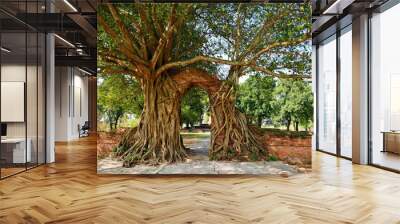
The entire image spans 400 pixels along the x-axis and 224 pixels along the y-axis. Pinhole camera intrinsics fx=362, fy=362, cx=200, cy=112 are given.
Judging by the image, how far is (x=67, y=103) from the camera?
14492mm

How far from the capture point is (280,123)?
632 cm

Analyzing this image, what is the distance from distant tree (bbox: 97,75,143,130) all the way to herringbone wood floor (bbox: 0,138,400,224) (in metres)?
1.13

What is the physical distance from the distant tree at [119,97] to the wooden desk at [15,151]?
5.12ft

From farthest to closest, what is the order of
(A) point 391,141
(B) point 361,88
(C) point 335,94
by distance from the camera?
1. (C) point 335,94
2. (B) point 361,88
3. (A) point 391,141

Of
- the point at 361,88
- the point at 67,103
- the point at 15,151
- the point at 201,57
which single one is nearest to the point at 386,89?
the point at 361,88

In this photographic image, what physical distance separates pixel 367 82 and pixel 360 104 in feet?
1.57

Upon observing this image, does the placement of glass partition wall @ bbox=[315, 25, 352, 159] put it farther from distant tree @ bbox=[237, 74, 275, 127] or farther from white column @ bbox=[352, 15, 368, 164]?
distant tree @ bbox=[237, 74, 275, 127]

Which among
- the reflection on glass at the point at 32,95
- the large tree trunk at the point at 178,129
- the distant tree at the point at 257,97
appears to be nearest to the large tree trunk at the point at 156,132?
the large tree trunk at the point at 178,129

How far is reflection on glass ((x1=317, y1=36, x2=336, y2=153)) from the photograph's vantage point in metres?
9.43

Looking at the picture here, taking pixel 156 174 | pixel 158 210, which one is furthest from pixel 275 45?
pixel 158 210

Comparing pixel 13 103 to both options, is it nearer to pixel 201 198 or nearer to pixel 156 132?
pixel 156 132

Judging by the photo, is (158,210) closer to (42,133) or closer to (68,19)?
(42,133)

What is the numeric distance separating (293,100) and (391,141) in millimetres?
2177

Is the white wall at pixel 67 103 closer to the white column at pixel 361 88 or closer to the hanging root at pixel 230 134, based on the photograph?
the hanging root at pixel 230 134
